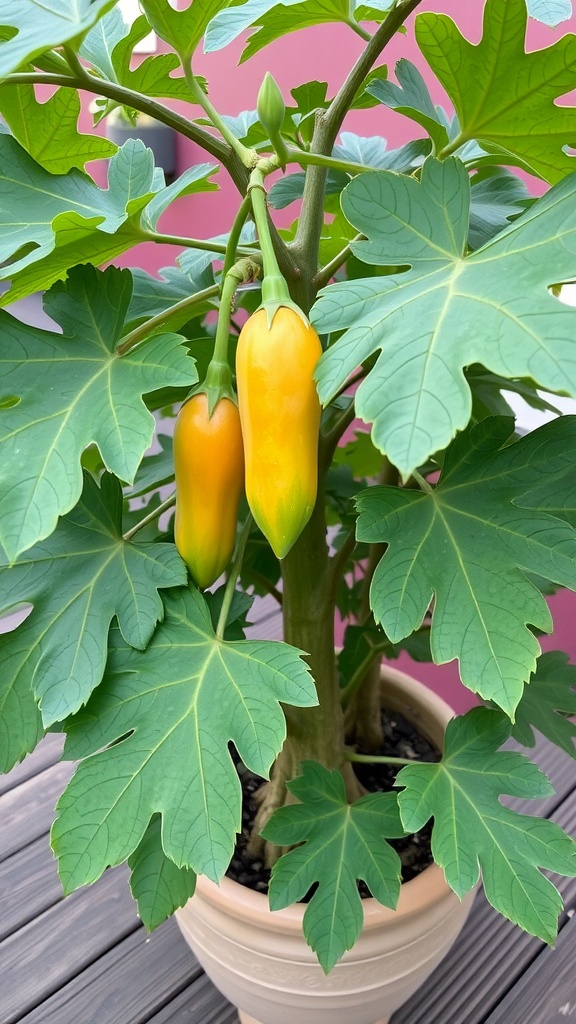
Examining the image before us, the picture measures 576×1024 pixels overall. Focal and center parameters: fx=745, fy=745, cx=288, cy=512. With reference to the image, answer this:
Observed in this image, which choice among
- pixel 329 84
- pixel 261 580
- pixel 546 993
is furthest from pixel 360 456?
pixel 329 84

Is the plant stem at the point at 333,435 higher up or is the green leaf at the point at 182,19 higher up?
the green leaf at the point at 182,19

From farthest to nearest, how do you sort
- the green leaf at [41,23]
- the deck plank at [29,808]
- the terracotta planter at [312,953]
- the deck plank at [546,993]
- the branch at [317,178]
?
the deck plank at [29,808] → the deck plank at [546,993] → the terracotta planter at [312,953] → the branch at [317,178] → the green leaf at [41,23]

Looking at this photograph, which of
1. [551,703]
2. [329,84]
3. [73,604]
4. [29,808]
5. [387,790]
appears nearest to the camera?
[73,604]

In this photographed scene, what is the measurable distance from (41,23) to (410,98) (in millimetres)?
221

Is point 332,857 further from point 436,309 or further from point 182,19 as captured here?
point 182,19

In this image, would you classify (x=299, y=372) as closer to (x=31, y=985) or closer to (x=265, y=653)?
(x=265, y=653)

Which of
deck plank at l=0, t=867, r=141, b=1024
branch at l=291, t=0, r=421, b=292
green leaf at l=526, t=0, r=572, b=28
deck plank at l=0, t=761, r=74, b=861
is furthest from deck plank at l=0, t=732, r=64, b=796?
green leaf at l=526, t=0, r=572, b=28

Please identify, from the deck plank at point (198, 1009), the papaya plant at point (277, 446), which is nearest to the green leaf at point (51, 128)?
the papaya plant at point (277, 446)

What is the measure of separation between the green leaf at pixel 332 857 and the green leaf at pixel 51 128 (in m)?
0.41

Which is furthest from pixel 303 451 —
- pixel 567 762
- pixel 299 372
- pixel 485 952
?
pixel 567 762

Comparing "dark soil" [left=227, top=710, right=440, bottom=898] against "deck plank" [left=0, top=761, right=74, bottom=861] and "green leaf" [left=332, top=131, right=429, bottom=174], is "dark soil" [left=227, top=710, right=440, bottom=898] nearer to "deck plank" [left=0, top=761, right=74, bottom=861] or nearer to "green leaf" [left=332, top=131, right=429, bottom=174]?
"deck plank" [left=0, top=761, right=74, bottom=861]

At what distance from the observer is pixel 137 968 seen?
0.64m

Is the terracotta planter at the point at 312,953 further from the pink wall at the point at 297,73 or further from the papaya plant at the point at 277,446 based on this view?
the pink wall at the point at 297,73

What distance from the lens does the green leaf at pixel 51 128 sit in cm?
41
